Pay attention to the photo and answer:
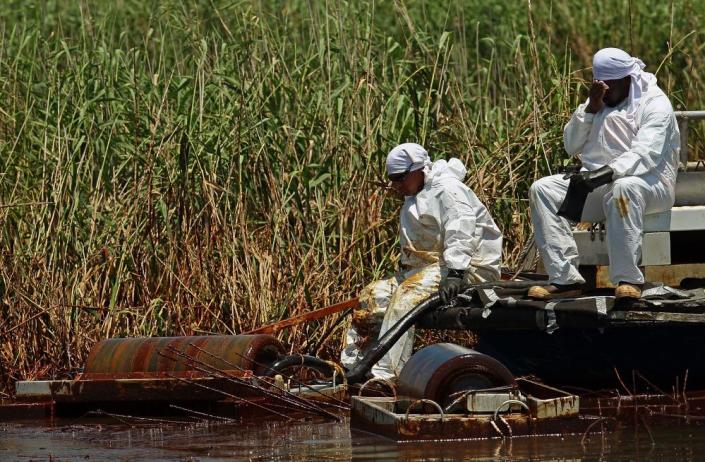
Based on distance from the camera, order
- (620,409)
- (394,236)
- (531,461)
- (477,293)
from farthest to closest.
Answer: (394,236)
(477,293)
(620,409)
(531,461)

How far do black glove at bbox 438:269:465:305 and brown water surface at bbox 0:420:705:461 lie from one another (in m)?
0.98

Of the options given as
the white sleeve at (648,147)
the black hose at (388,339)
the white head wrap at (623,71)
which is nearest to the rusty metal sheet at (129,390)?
the black hose at (388,339)

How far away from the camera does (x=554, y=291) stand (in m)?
8.46

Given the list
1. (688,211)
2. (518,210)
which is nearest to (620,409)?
(688,211)

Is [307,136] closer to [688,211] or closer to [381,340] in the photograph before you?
[381,340]

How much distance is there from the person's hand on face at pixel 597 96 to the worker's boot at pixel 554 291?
991mm

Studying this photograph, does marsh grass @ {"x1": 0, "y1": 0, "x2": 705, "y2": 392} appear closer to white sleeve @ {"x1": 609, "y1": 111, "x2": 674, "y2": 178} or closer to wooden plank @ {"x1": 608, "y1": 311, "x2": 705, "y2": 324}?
white sleeve @ {"x1": 609, "y1": 111, "x2": 674, "y2": 178}

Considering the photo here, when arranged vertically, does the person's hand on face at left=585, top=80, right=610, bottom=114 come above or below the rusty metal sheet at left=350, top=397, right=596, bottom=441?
above

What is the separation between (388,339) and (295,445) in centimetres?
122

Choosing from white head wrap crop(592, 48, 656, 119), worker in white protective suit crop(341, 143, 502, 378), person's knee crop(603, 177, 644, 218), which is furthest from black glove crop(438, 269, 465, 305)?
white head wrap crop(592, 48, 656, 119)

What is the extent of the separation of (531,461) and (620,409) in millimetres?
1594

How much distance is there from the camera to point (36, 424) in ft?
28.7

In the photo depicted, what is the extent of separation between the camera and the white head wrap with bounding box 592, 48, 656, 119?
8398 mm

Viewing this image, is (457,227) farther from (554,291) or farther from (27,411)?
(27,411)
